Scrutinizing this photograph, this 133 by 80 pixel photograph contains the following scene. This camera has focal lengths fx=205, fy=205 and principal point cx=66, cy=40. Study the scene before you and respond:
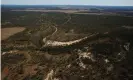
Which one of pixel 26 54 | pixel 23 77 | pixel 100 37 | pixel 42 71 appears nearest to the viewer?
pixel 23 77

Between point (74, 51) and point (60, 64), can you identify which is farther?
point (74, 51)

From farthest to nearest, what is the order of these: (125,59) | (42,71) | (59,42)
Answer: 1. (59,42)
2. (125,59)
3. (42,71)

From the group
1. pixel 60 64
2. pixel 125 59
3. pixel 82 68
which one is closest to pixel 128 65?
pixel 125 59

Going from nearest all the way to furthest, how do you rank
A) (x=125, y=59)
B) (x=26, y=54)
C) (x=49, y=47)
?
1. (x=125, y=59)
2. (x=26, y=54)
3. (x=49, y=47)

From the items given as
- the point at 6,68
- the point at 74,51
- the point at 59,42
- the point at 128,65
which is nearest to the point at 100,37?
the point at 59,42

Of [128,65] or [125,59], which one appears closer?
[128,65]

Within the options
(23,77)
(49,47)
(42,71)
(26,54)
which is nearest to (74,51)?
(49,47)

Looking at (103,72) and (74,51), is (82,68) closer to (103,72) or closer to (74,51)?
(103,72)

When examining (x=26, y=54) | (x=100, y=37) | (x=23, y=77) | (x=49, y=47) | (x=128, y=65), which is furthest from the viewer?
(x=100, y=37)

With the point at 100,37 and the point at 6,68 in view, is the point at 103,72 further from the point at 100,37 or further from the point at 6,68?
the point at 100,37
